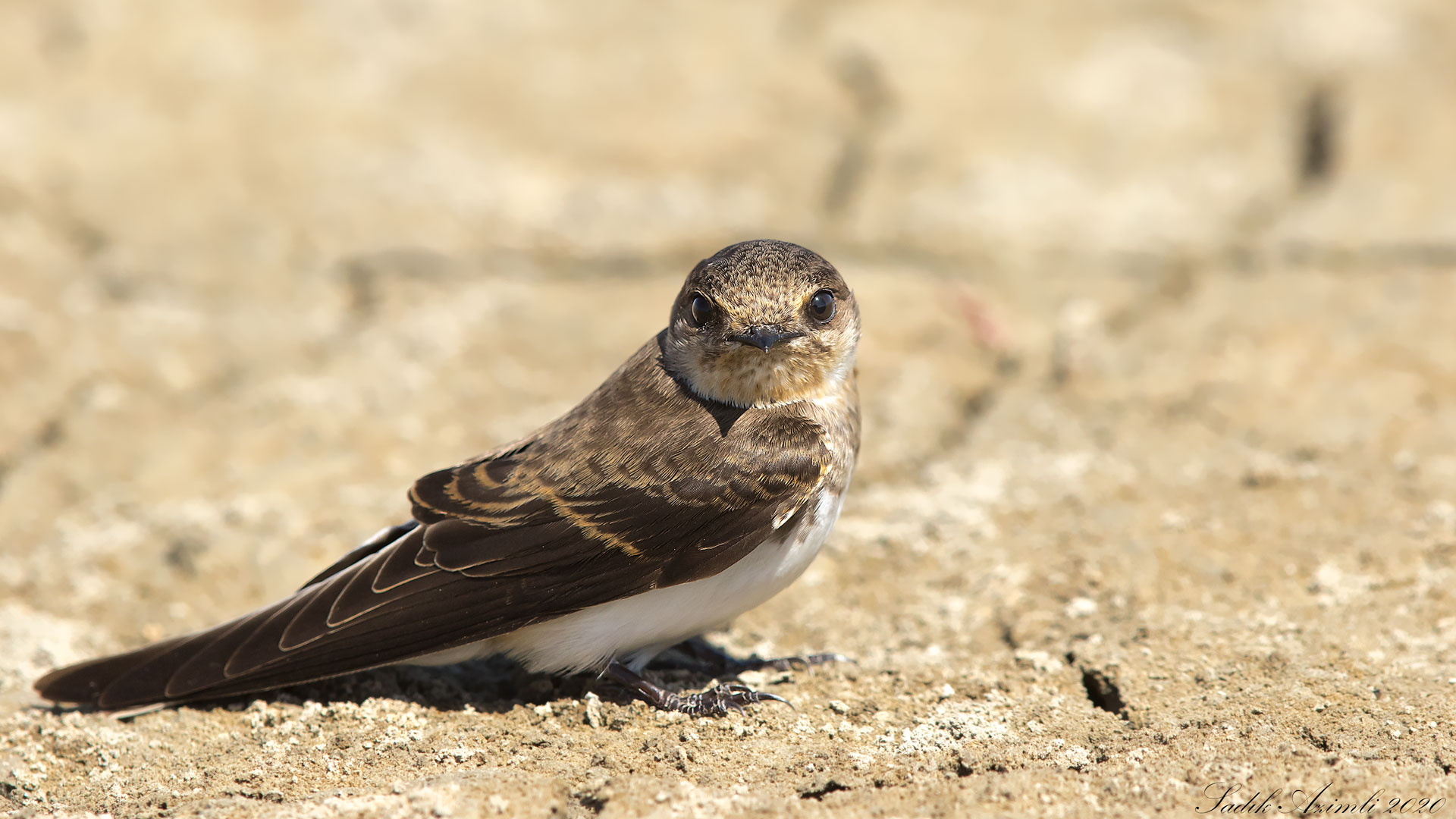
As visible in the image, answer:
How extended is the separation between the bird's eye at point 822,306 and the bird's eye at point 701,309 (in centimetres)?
26

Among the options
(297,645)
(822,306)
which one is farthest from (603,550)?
(822,306)

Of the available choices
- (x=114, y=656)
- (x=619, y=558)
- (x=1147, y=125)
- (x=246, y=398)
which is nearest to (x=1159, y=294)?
(x=1147, y=125)

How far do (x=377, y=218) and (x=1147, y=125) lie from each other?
155 inches

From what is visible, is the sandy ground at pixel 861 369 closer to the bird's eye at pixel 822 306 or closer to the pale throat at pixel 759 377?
the pale throat at pixel 759 377

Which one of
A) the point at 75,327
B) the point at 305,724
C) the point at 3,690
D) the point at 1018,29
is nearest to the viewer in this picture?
the point at 305,724

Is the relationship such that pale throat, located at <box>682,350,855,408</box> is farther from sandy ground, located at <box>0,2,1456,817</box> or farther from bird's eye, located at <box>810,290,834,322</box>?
sandy ground, located at <box>0,2,1456,817</box>

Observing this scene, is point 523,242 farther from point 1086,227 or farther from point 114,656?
point 114,656

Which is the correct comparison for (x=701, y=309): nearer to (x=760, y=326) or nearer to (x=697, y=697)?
(x=760, y=326)

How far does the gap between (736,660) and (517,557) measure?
735 mm

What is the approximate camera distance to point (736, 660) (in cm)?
349

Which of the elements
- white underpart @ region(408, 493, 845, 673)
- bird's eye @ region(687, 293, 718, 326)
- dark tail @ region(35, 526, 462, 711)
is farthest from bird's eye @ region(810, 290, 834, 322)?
dark tail @ region(35, 526, 462, 711)

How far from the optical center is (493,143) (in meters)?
6.59

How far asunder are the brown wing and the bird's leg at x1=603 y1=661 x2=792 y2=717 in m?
0.23

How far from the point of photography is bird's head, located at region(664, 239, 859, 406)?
3.26 metres
